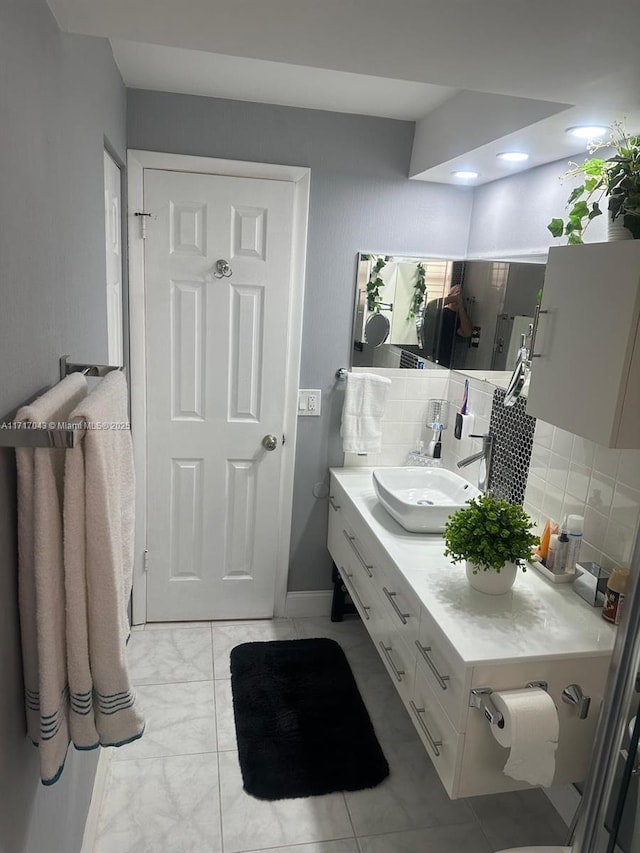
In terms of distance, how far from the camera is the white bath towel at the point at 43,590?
1.00 metres

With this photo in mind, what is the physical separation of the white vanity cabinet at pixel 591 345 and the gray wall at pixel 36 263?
124cm

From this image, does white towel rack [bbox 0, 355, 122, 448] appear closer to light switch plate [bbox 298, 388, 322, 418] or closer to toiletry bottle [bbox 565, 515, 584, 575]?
toiletry bottle [bbox 565, 515, 584, 575]

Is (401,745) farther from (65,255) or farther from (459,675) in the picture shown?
(65,255)

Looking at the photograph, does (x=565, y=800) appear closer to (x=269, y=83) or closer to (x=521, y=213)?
(x=521, y=213)

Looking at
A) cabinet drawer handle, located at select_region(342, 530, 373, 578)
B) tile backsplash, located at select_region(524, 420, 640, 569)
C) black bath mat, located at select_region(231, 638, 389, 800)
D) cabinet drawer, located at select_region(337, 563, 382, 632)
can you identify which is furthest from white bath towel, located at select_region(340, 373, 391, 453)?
black bath mat, located at select_region(231, 638, 389, 800)

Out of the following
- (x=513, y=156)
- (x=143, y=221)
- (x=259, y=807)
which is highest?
(x=513, y=156)

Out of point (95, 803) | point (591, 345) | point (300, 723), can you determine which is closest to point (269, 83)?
point (591, 345)

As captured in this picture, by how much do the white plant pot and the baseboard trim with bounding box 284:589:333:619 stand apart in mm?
1403

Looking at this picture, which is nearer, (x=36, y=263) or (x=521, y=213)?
(x=36, y=263)

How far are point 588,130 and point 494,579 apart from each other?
134cm

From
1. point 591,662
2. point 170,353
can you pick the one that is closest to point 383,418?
point 170,353

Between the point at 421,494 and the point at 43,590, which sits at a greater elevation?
the point at 43,590

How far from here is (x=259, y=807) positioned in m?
2.10

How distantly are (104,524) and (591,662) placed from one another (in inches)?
53.0
